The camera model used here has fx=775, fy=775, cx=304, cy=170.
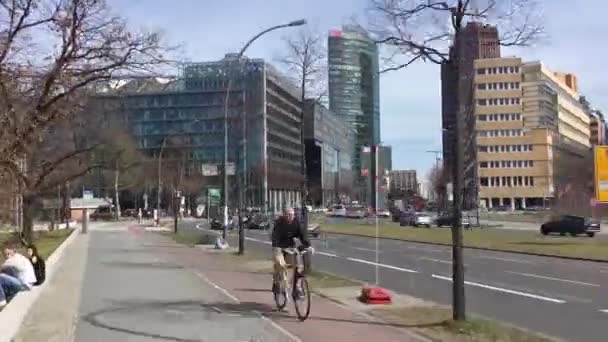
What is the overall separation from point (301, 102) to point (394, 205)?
81.2m

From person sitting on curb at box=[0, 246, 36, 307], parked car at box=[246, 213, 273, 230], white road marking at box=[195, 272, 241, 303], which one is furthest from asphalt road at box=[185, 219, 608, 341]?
parked car at box=[246, 213, 273, 230]

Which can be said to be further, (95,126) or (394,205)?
(394,205)

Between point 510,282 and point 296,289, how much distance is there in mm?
9299

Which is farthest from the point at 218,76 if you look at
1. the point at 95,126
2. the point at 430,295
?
the point at 430,295

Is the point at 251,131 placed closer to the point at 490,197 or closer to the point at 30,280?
the point at 30,280

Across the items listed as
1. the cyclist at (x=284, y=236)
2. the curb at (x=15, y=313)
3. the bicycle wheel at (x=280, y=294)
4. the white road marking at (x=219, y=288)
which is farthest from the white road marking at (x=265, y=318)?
the curb at (x=15, y=313)

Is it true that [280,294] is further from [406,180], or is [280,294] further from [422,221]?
[406,180]

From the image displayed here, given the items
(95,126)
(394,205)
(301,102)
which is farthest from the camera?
(394,205)

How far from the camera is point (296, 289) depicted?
12.1 m

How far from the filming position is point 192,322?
11.7 m

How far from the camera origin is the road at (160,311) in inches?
416

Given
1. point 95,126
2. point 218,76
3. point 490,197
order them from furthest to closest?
point 490,197 < point 95,126 < point 218,76

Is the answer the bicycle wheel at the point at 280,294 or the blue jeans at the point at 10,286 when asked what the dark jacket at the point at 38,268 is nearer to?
the blue jeans at the point at 10,286

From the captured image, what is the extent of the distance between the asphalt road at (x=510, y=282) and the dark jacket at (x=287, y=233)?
3490mm
